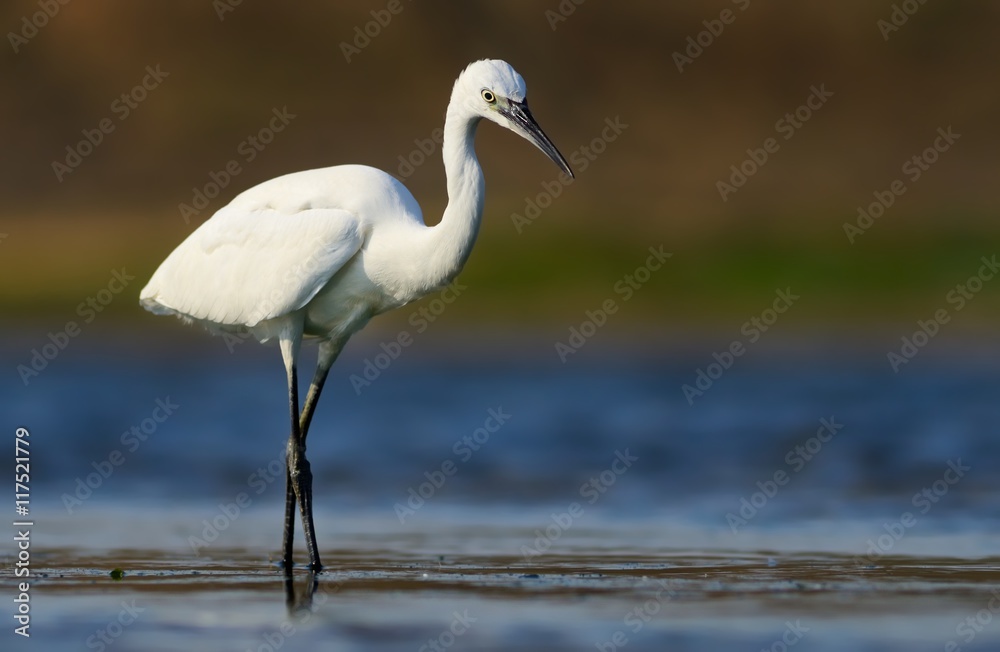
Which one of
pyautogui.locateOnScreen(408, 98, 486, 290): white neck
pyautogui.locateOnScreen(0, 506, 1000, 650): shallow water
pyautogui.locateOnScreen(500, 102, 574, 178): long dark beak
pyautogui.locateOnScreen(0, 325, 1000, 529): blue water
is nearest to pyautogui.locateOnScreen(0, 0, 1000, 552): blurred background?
pyautogui.locateOnScreen(0, 325, 1000, 529): blue water

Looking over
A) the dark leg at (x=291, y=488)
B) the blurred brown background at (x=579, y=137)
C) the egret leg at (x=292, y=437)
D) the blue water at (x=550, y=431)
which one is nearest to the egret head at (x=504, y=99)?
the egret leg at (x=292, y=437)

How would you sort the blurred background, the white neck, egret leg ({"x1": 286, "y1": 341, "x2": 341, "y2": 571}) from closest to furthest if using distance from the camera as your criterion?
the white neck, egret leg ({"x1": 286, "y1": 341, "x2": 341, "y2": 571}), the blurred background

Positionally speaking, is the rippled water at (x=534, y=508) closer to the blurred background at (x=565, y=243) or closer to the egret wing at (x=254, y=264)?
the blurred background at (x=565, y=243)

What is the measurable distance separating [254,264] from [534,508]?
2931 millimetres

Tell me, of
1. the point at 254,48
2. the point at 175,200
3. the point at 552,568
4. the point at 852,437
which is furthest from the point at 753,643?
the point at 254,48

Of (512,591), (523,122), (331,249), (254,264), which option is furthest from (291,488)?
(523,122)

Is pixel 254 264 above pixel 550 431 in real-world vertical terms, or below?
below

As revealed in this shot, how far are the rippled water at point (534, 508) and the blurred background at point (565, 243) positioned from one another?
10 centimetres

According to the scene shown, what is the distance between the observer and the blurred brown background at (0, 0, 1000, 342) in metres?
30.6

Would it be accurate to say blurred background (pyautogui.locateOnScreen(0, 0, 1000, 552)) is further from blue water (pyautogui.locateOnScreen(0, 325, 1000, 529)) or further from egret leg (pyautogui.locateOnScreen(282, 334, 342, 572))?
egret leg (pyautogui.locateOnScreen(282, 334, 342, 572))

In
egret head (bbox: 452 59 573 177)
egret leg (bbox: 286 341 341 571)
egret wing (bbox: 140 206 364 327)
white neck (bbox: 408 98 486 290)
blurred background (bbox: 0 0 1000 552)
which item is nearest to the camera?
egret head (bbox: 452 59 573 177)

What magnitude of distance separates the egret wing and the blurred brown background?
1673cm

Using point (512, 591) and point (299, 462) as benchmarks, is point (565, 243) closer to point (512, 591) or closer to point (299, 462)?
point (299, 462)

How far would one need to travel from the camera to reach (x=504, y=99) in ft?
32.6
